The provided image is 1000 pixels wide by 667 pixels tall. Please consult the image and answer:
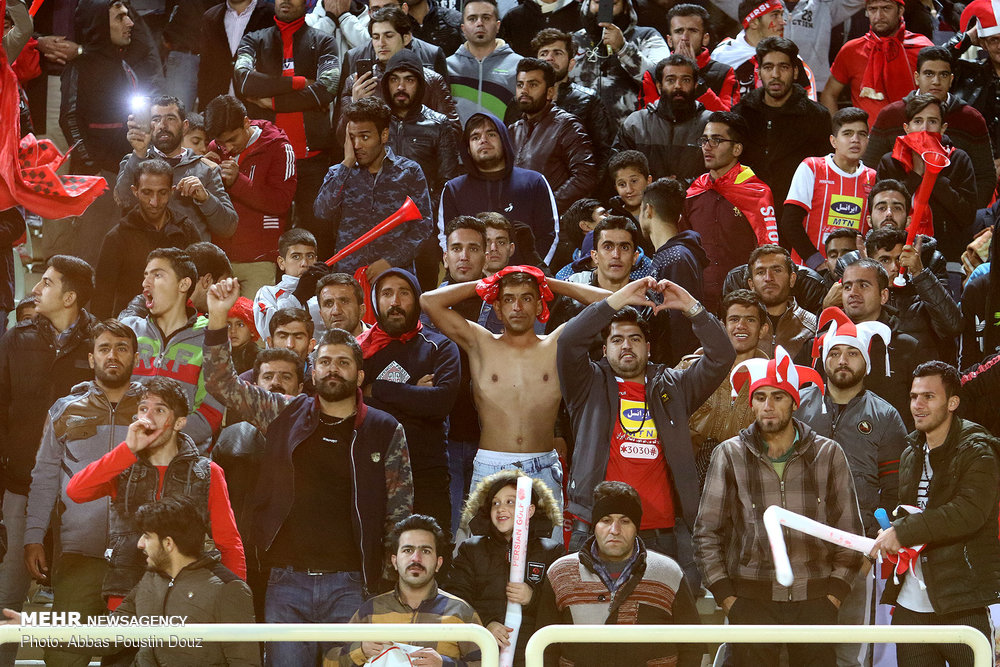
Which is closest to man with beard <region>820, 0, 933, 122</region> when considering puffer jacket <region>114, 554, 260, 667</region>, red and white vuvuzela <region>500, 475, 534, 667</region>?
red and white vuvuzela <region>500, 475, 534, 667</region>

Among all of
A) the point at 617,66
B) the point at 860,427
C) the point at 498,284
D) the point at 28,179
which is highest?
the point at 617,66

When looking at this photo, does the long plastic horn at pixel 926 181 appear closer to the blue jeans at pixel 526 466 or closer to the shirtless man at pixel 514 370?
the shirtless man at pixel 514 370

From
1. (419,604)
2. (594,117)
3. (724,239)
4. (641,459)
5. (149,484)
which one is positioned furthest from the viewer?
(594,117)

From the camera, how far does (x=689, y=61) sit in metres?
8.84

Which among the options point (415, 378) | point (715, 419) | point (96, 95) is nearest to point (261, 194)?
point (96, 95)

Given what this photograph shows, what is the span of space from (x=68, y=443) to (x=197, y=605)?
1120mm

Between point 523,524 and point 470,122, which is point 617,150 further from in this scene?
point 523,524

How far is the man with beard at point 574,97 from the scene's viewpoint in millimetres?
9000

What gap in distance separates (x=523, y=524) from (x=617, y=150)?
3697 mm

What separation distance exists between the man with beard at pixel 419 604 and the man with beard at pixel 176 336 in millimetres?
1321

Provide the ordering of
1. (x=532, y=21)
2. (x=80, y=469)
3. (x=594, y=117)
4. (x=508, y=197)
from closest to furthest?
1. (x=80, y=469)
2. (x=508, y=197)
3. (x=594, y=117)
4. (x=532, y=21)

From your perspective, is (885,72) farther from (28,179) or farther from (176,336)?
(28,179)

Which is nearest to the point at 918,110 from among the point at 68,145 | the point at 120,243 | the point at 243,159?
the point at 243,159

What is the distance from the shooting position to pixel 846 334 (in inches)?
261
